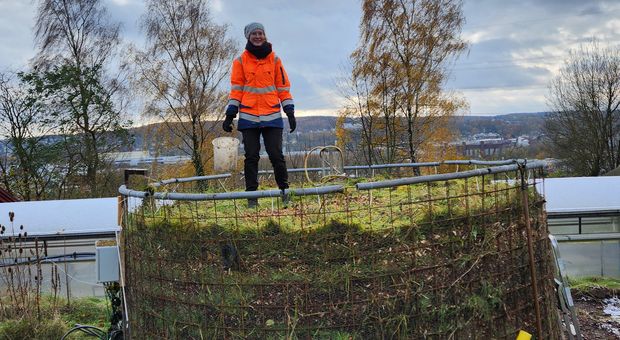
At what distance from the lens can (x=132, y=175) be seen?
22.4 feet

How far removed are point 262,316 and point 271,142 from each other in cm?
216

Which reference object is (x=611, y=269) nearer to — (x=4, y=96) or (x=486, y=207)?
(x=486, y=207)

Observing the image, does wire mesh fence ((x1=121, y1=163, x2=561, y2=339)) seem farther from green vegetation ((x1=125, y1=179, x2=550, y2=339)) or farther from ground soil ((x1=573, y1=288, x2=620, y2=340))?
ground soil ((x1=573, y1=288, x2=620, y2=340))

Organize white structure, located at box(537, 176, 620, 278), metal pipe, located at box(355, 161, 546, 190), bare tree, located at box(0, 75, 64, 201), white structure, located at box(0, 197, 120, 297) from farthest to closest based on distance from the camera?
bare tree, located at box(0, 75, 64, 201) → white structure, located at box(537, 176, 620, 278) → white structure, located at box(0, 197, 120, 297) → metal pipe, located at box(355, 161, 546, 190)

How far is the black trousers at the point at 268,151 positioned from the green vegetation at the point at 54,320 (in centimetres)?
278

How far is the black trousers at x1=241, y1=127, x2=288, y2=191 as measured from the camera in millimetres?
6309

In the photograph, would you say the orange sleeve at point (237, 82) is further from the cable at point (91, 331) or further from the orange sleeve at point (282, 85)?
the cable at point (91, 331)

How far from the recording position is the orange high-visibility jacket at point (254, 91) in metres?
6.19

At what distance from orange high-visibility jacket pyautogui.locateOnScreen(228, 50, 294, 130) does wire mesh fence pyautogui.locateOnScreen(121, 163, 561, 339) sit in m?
1.31

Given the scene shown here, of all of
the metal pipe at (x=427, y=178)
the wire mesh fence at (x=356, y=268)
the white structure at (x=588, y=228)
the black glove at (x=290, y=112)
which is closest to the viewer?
the metal pipe at (x=427, y=178)

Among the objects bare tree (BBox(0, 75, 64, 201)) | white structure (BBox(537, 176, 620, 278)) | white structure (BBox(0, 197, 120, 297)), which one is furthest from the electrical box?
bare tree (BBox(0, 75, 64, 201))

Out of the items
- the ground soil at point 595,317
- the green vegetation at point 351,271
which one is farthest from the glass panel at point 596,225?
the green vegetation at point 351,271

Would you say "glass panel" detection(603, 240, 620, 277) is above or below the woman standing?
below

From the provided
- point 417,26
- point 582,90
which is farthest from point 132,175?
point 582,90
